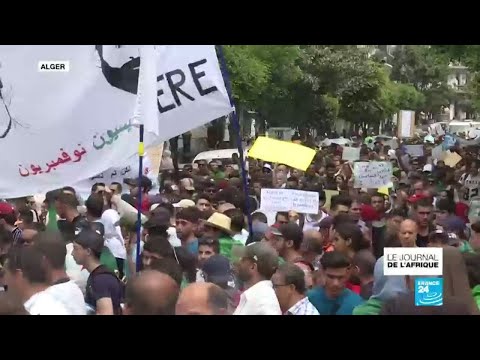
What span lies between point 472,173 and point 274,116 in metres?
16.4

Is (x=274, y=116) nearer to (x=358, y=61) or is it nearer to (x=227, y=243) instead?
(x=358, y=61)

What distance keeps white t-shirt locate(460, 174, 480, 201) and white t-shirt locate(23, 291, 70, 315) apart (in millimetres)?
7634

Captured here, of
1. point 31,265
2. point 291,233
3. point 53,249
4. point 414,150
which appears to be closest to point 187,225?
point 291,233

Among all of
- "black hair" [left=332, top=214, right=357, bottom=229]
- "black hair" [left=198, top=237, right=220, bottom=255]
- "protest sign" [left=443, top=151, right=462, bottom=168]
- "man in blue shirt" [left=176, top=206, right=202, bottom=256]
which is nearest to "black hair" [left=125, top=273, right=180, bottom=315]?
"black hair" [left=198, top=237, right=220, bottom=255]

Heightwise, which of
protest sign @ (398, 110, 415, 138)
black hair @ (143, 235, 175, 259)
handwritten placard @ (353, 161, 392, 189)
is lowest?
black hair @ (143, 235, 175, 259)

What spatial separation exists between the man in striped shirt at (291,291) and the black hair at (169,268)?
46cm

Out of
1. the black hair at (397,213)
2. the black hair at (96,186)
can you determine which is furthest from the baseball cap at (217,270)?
the black hair at (96,186)

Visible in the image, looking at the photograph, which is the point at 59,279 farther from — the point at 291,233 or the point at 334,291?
the point at 291,233

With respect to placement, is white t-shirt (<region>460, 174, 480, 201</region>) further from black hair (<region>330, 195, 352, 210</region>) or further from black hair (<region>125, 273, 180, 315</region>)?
black hair (<region>125, 273, 180, 315</region>)

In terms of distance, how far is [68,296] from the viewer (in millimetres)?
3645

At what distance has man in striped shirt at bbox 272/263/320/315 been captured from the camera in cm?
391

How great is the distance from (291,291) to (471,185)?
23.9 feet

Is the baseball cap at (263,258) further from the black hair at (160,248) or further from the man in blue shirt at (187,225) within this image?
the man in blue shirt at (187,225)

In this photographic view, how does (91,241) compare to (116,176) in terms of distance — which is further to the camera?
(116,176)
